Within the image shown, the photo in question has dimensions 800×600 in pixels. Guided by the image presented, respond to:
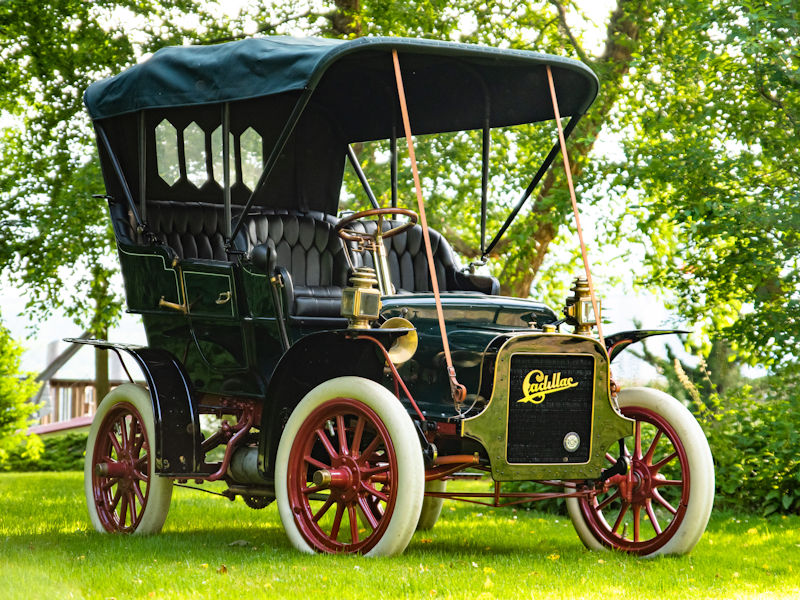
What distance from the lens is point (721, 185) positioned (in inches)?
365

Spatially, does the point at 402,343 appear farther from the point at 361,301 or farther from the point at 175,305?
the point at 175,305

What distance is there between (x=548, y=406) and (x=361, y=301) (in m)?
1.07

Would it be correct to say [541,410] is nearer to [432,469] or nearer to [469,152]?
[432,469]

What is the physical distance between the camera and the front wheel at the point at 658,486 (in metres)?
5.43

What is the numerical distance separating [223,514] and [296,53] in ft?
13.7

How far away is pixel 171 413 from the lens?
626cm

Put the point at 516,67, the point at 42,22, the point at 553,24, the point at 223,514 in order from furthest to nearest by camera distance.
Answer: the point at 553,24 < the point at 42,22 < the point at 223,514 < the point at 516,67

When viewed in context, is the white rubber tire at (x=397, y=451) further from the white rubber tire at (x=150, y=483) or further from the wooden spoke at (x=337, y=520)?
the white rubber tire at (x=150, y=483)

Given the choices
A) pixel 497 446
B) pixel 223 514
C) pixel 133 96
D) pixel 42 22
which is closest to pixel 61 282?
pixel 42 22

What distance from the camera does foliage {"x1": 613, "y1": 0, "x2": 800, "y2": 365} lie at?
8461mm

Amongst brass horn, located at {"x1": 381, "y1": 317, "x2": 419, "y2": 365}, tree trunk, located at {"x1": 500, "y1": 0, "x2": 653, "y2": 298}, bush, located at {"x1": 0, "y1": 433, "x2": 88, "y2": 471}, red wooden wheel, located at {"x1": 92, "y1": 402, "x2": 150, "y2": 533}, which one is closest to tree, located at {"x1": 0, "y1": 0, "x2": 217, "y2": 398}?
bush, located at {"x1": 0, "y1": 433, "x2": 88, "y2": 471}

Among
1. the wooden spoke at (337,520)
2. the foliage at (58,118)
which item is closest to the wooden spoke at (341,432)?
the wooden spoke at (337,520)

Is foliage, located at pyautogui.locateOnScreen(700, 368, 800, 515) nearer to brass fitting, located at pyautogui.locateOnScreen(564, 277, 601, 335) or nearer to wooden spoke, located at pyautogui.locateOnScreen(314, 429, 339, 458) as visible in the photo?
brass fitting, located at pyautogui.locateOnScreen(564, 277, 601, 335)

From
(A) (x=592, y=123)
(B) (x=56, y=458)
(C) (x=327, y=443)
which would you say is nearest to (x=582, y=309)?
(C) (x=327, y=443)
